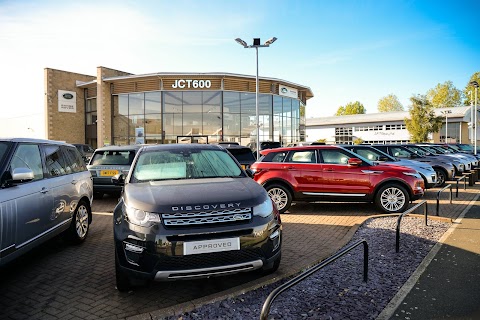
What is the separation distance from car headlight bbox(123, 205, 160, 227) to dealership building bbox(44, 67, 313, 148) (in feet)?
87.2

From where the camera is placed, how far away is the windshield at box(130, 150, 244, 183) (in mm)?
4664

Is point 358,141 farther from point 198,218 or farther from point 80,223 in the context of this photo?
point 198,218

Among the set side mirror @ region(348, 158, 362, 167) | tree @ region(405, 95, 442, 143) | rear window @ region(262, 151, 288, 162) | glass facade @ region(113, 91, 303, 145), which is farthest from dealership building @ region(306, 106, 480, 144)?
rear window @ region(262, 151, 288, 162)

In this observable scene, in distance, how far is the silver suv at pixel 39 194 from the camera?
3.81 m

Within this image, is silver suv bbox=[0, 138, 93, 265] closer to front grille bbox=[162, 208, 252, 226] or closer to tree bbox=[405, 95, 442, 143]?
front grille bbox=[162, 208, 252, 226]

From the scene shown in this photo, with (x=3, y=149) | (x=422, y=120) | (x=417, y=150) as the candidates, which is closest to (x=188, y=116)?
(x=417, y=150)

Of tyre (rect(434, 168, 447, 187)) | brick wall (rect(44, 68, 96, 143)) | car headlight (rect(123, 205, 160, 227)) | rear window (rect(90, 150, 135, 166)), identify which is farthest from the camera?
brick wall (rect(44, 68, 96, 143))

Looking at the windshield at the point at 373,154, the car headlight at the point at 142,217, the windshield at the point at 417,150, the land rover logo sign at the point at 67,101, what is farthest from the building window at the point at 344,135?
the car headlight at the point at 142,217

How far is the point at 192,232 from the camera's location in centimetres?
334

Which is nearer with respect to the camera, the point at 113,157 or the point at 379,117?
the point at 113,157

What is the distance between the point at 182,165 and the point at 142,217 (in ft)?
4.82

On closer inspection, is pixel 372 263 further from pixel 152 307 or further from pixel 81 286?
pixel 81 286

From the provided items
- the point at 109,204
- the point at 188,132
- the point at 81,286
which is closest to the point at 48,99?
the point at 188,132

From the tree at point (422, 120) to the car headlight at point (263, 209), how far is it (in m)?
45.5
